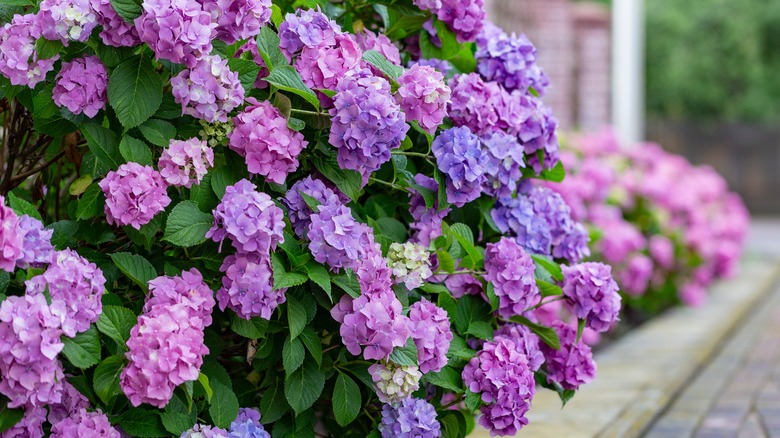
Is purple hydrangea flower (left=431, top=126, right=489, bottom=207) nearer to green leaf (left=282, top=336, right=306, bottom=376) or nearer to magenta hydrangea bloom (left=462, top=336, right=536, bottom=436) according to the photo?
magenta hydrangea bloom (left=462, top=336, right=536, bottom=436)

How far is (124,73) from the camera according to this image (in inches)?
88.7

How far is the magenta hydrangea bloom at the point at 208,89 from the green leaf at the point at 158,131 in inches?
2.0

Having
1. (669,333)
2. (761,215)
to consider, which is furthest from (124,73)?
(761,215)

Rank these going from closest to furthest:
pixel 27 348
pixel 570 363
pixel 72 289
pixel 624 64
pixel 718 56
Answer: pixel 27 348
pixel 72 289
pixel 570 363
pixel 624 64
pixel 718 56

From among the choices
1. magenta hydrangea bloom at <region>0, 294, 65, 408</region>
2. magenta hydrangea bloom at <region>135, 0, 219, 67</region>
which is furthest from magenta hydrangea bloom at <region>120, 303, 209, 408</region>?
magenta hydrangea bloom at <region>135, 0, 219, 67</region>

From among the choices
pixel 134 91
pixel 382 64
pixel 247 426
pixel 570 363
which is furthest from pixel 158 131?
pixel 570 363

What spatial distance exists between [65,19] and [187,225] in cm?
44

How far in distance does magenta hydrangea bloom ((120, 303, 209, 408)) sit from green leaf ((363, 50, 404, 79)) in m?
0.70

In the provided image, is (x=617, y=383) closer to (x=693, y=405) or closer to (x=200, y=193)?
(x=693, y=405)

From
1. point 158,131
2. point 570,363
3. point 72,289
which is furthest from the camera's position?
point 570,363

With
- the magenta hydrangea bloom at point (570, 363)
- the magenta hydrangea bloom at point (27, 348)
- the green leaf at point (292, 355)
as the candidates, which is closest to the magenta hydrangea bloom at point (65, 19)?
the magenta hydrangea bloom at point (27, 348)

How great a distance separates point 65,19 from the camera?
2160 mm

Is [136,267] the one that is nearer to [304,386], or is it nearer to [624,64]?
[304,386]

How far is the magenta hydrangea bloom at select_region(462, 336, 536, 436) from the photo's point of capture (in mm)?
2523
